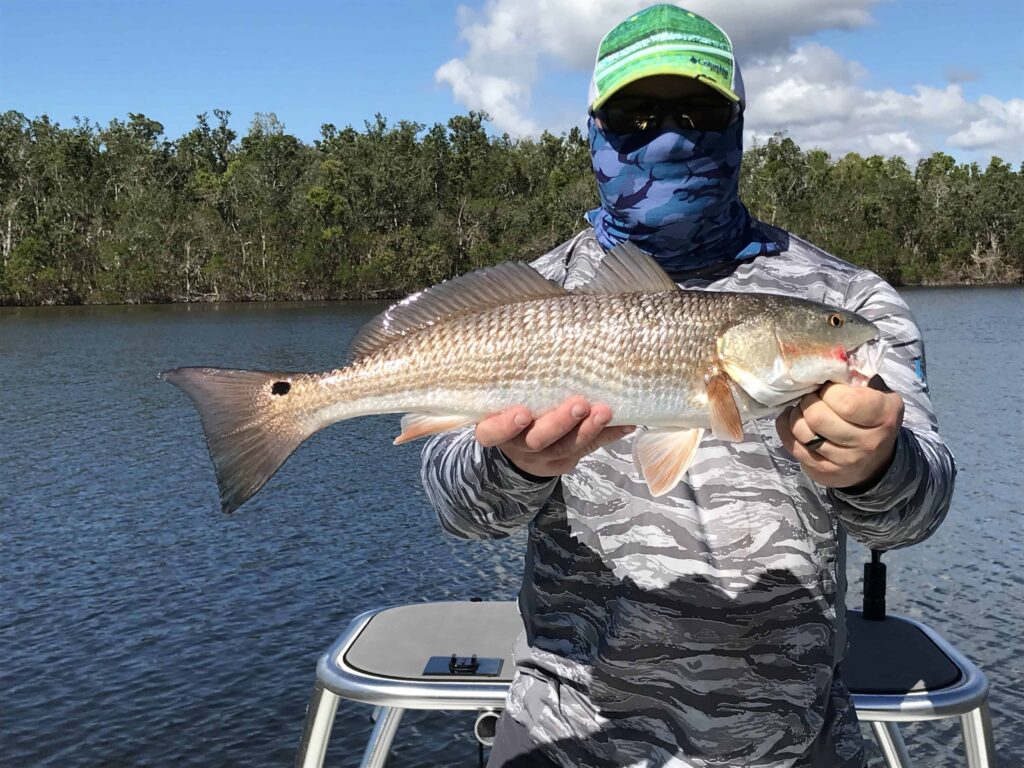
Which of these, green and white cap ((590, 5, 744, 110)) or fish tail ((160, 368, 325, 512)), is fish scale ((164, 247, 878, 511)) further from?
green and white cap ((590, 5, 744, 110))

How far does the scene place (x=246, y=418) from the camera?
9.16 ft

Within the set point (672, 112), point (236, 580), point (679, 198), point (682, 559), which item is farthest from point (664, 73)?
point (236, 580)

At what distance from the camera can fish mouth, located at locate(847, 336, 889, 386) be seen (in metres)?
2.28

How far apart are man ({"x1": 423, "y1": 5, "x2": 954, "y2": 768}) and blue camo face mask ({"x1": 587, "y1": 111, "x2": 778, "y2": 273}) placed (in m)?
0.22

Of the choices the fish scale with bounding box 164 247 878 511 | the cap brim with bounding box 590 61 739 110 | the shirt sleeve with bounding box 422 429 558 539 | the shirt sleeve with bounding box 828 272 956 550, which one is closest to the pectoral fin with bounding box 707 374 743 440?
the fish scale with bounding box 164 247 878 511

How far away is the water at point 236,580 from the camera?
10562mm

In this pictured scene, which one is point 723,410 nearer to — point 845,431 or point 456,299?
point 845,431

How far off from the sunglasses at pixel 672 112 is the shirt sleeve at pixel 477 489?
1134 millimetres

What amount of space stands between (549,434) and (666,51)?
1.20 metres

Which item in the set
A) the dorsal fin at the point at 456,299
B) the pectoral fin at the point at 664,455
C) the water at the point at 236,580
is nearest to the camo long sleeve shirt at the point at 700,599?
the pectoral fin at the point at 664,455

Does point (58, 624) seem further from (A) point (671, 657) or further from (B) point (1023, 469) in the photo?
(B) point (1023, 469)

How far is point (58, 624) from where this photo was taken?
13.1 metres

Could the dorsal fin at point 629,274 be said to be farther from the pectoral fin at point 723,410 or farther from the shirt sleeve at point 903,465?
the shirt sleeve at point 903,465

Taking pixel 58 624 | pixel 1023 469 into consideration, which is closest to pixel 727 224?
pixel 58 624
